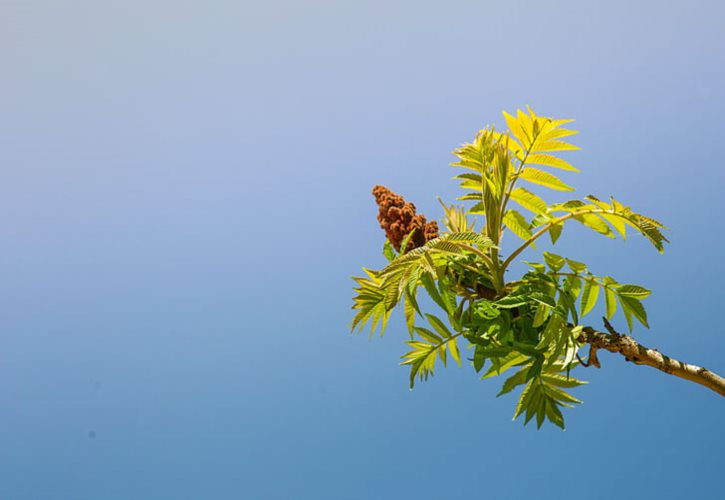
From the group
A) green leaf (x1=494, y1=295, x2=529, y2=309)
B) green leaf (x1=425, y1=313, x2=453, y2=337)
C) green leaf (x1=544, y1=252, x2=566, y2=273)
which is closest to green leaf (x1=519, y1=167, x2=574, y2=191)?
green leaf (x1=544, y1=252, x2=566, y2=273)

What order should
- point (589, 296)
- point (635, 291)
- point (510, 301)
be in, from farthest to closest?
point (589, 296) < point (635, 291) < point (510, 301)

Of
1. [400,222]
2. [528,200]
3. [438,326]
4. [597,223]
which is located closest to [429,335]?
[438,326]

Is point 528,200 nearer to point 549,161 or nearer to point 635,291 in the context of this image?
point 549,161

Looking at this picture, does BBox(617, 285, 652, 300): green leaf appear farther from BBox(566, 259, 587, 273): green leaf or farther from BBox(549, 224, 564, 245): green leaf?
BBox(549, 224, 564, 245): green leaf

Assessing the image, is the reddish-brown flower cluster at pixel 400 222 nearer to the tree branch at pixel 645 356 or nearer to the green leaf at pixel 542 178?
the green leaf at pixel 542 178

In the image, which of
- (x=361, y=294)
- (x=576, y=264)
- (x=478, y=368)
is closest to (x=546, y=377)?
(x=478, y=368)
